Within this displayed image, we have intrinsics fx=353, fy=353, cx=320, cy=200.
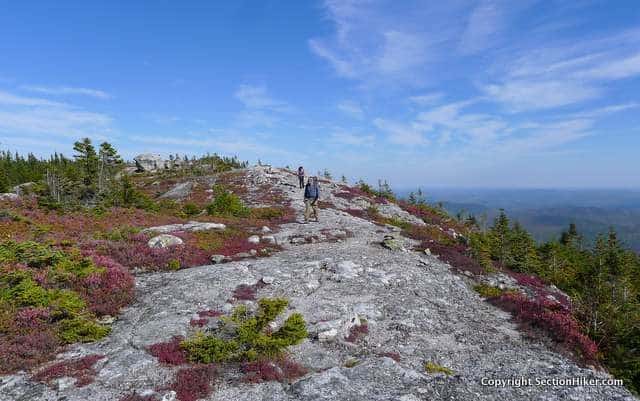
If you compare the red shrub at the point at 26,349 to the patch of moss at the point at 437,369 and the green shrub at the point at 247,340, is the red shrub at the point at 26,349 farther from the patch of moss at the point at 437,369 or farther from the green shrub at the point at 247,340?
the patch of moss at the point at 437,369

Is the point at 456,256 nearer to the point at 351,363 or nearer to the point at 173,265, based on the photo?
the point at 351,363

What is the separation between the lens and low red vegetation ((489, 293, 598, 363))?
11.9m

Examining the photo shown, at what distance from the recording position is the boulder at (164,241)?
20062 mm

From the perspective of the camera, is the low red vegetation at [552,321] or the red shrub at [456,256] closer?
the low red vegetation at [552,321]

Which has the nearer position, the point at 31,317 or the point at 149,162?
the point at 31,317

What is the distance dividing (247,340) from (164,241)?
12.2 meters

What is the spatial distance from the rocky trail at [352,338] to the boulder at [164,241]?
3.25 metres

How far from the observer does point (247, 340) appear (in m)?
10.4

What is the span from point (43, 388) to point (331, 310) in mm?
8564

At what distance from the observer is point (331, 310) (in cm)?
1330

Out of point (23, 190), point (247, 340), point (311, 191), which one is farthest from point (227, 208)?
point (23, 190)

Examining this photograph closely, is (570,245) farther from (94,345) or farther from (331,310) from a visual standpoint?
(94,345)

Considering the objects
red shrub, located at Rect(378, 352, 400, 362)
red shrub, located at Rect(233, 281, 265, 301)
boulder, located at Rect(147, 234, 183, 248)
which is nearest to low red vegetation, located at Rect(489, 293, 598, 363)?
red shrub, located at Rect(378, 352, 400, 362)

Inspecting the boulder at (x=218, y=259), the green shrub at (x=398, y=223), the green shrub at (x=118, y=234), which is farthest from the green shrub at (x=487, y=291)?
the green shrub at (x=118, y=234)
